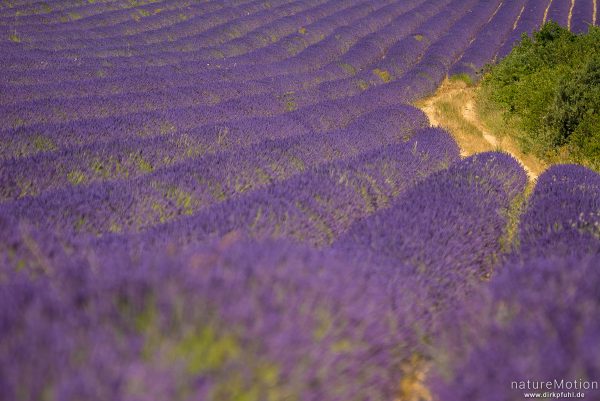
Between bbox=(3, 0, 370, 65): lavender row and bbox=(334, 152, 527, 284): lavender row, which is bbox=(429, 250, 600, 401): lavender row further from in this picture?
bbox=(3, 0, 370, 65): lavender row

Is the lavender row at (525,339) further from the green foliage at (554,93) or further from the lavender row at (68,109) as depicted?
the green foliage at (554,93)

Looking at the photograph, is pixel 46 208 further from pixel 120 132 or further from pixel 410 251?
pixel 120 132

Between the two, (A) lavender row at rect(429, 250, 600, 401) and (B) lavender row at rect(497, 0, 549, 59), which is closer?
(A) lavender row at rect(429, 250, 600, 401)

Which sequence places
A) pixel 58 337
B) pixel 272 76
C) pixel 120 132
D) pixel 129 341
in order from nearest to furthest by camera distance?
pixel 58 337
pixel 129 341
pixel 120 132
pixel 272 76

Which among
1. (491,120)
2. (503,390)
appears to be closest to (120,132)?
(503,390)

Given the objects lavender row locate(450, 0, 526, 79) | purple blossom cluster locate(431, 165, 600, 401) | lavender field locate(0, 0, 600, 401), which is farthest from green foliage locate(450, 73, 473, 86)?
purple blossom cluster locate(431, 165, 600, 401)

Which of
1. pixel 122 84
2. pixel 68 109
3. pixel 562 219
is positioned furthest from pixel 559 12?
pixel 68 109

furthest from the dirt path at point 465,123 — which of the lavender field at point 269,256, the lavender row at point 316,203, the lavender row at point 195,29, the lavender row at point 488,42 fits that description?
the lavender row at point 195,29
